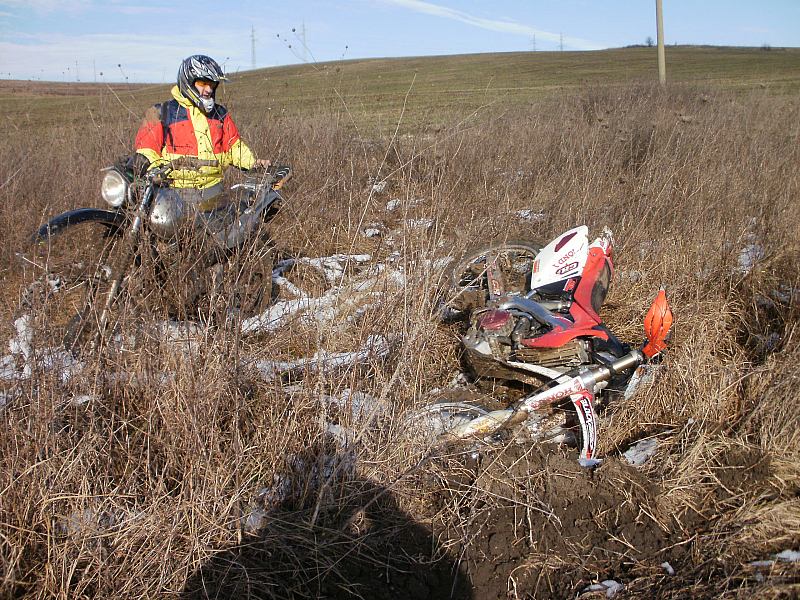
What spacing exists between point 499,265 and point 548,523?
2.45m

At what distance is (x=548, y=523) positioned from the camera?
3070 millimetres

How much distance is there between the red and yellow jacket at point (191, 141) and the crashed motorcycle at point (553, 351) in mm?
2083

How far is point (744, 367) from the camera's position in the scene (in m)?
4.10

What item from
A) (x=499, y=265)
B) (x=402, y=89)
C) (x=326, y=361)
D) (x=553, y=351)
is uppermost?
(x=402, y=89)

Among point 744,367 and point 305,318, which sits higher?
point 305,318

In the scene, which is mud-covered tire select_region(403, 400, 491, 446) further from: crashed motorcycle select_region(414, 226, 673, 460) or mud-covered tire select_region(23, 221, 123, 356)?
mud-covered tire select_region(23, 221, 123, 356)

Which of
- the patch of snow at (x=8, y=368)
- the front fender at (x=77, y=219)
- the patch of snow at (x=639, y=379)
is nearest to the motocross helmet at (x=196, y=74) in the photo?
the front fender at (x=77, y=219)

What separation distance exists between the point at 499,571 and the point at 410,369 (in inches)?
43.6

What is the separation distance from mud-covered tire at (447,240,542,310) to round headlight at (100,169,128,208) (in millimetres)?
2303

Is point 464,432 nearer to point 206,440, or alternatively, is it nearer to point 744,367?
point 206,440

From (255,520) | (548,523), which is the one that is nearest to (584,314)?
(548,523)

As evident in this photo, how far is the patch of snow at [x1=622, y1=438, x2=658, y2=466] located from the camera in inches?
139

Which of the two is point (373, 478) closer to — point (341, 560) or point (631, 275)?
point (341, 560)

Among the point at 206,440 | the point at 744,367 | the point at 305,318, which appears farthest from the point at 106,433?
the point at 744,367
